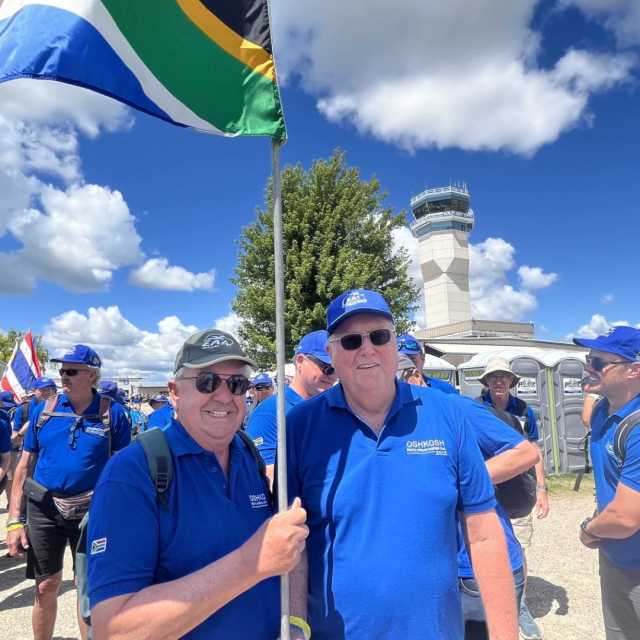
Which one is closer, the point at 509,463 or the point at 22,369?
the point at 509,463

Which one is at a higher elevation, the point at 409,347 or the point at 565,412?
the point at 409,347

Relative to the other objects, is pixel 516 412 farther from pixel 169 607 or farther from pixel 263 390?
pixel 263 390

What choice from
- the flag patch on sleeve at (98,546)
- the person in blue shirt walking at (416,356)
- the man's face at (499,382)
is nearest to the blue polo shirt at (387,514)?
the flag patch on sleeve at (98,546)

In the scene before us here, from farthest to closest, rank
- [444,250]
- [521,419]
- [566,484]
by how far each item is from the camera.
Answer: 1. [444,250]
2. [566,484]
3. [521,419]

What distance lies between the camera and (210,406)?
1.93 metres

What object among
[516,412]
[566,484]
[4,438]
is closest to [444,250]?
[566,484]

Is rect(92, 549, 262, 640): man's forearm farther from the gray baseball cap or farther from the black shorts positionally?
the black shorts

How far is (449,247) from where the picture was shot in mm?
73938

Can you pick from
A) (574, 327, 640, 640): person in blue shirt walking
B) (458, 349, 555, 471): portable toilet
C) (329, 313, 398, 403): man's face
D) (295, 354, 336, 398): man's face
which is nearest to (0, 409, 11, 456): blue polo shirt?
(295, 354, 336, 398): man's face

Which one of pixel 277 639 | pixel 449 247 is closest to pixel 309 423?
pixel 277 639

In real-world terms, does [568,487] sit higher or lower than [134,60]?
lower

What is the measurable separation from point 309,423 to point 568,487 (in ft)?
33.1

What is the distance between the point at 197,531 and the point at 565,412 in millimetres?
11895

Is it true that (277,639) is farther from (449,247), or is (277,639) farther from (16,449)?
(449,247)
